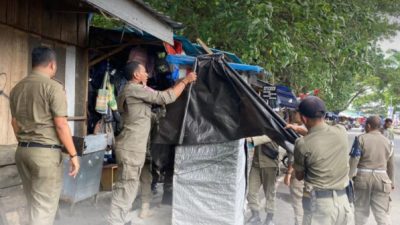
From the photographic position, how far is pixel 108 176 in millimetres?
6812

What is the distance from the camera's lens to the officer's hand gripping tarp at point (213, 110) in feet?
15.7

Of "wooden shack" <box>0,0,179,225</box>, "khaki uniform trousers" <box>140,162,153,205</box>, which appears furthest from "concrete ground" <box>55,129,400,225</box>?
"wooden shack" <box>0,0,179,225</box>

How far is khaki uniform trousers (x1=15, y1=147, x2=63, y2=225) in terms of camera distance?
3.82 metres

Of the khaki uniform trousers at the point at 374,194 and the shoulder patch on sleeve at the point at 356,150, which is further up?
the shoulder patch on sleeve at the point at 356,150

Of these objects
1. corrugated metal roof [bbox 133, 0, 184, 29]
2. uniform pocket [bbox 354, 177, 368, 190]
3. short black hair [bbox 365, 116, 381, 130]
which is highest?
corrugated metal roof [bbox 133, 0, 184, 29]

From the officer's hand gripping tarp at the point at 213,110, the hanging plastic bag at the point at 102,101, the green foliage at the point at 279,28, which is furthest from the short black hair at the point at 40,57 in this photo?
the green foliage at the point at 279,28

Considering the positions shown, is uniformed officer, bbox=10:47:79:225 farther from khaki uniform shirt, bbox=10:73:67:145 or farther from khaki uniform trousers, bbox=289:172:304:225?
khaki uniform trousers, bbox=289:172:304:225

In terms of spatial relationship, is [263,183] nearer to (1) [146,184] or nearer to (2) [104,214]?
(1) [146,184]

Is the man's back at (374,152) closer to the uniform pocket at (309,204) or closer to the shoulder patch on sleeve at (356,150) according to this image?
the shoulder patch on sleeve at (356,150)

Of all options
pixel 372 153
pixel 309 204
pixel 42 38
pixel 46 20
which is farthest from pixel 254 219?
pixel 46 20

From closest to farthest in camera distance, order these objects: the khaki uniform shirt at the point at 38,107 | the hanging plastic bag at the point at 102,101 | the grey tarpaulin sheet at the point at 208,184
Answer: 1. the khaki uniform shirt at the point at 38,107
2. the grey tarpaulin sheet at the point at 208,184
3. the hanging plastic bag at the point at 102,101

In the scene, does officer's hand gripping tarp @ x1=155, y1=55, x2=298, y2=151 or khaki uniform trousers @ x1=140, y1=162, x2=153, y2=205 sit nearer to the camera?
officer's hand gripping tarp @ x1=155, y1=55, x2=298, y2=151

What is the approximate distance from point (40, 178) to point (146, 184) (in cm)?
237

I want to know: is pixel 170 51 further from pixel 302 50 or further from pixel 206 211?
pixel 302 50
